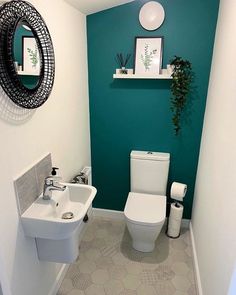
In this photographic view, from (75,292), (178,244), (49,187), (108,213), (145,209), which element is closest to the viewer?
(49,187)

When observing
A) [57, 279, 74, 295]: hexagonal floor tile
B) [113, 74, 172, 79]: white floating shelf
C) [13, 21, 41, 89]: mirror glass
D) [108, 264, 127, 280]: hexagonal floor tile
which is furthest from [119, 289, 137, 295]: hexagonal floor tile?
[113, 74, 172, 79]: white floating shelf

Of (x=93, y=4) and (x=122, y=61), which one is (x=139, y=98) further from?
(x=93, y=4)

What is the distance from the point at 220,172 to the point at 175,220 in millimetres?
1007

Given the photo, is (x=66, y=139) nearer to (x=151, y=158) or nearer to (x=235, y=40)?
(x=151, y=158)

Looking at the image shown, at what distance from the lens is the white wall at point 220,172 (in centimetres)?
121

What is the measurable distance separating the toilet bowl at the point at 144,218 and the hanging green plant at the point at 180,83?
0.78m

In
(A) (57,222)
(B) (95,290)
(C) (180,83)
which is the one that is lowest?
(B) (95,290)

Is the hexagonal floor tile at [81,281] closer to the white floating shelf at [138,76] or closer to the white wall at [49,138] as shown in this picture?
the white wall at [49,138]

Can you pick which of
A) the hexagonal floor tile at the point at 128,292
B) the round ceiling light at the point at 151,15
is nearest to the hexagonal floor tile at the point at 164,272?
the hexagonal floor tile at the point at 128,292

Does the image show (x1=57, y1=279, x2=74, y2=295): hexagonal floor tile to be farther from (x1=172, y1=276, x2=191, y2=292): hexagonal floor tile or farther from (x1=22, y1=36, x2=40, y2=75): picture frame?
(x1=22, y1=36, x2=40, y2=75): picture frame

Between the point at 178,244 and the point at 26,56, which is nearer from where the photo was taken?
the point at 26,56

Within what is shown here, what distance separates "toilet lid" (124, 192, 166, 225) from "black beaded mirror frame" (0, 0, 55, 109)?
1184 millimetres

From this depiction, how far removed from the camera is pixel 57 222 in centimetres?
125

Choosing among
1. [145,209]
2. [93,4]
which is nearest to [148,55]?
[93,4]
